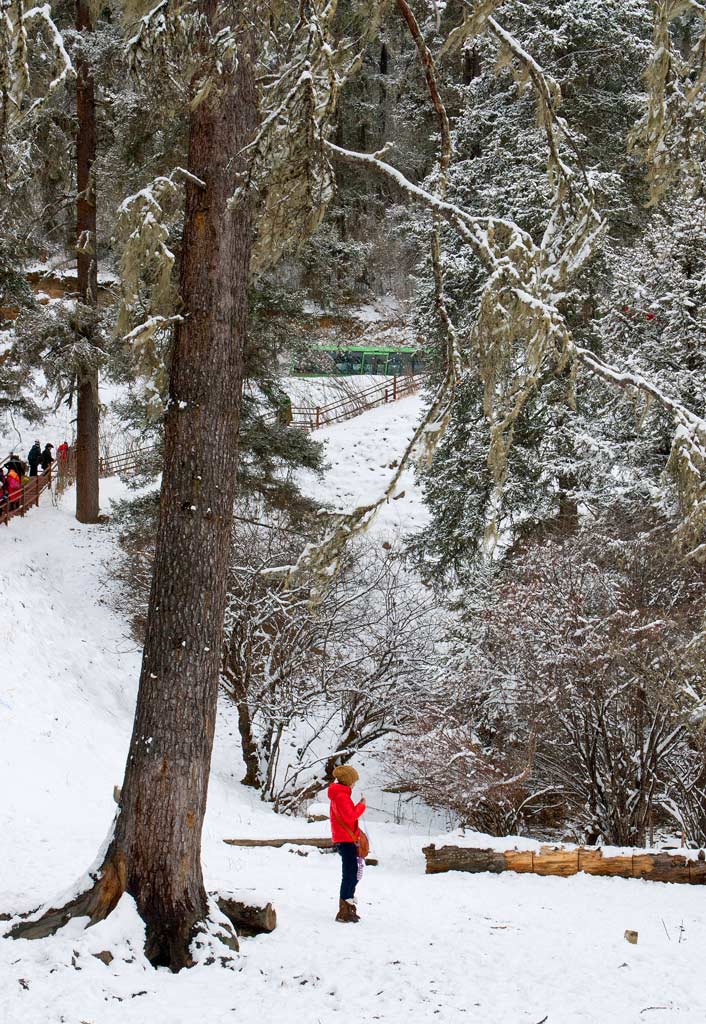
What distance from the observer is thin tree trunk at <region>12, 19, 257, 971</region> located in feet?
16.9

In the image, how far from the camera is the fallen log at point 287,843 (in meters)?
9.96

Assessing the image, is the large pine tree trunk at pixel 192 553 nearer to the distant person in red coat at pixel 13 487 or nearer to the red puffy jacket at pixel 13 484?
the distant person in red coat at pixel 13 487

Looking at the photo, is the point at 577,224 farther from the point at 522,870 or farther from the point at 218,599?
the point at 522,870

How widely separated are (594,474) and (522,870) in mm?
7575

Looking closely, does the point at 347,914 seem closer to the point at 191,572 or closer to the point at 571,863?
the point at 191,572

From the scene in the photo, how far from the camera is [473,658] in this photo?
1307 centimetres

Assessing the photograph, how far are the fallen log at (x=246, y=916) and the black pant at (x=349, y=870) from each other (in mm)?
919

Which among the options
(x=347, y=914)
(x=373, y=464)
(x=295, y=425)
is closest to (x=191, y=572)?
(x=347, y=914)

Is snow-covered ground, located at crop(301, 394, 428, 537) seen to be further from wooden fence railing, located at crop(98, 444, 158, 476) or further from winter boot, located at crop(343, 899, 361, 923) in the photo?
winter boot, located at crop(343, 899, 361, 923)

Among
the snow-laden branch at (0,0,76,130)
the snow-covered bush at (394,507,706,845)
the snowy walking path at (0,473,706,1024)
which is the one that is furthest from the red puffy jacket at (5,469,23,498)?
the snow-laden branch at (0,0,76,130)

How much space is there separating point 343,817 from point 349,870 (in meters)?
0.38

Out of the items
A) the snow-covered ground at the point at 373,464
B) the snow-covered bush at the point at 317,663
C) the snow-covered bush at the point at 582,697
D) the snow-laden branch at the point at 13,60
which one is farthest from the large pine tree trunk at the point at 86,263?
the snow-laden branch at the point at 13,60

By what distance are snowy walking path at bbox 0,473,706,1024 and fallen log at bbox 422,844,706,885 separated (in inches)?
6.0

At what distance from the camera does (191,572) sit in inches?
209
